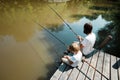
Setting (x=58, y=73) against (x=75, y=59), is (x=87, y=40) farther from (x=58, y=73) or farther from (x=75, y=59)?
(x=58, y=73)

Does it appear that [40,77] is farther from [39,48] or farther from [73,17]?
Result: [73,17]

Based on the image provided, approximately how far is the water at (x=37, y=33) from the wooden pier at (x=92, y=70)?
1.13 meters

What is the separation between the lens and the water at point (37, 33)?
265 inches

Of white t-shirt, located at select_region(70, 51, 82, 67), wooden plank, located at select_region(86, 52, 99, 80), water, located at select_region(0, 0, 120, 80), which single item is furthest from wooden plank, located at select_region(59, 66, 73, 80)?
water, located at select_region(0, 0, 120, 80)

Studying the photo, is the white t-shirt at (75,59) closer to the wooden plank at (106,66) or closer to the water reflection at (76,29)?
the wooden plank at (106,66)

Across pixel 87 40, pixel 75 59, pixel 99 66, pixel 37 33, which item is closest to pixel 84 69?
pixel 75 59

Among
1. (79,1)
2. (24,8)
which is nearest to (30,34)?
(24,8)

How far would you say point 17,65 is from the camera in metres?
6.84

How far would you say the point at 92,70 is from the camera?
219 inches

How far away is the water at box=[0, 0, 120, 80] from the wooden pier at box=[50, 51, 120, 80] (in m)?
1.13

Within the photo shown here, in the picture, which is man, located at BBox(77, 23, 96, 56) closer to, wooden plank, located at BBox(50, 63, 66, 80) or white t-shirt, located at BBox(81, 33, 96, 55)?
white t-shirt, located at BBox(81, 33, 96, 55)

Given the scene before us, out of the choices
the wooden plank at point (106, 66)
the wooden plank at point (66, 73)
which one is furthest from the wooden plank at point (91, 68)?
the wooden plank at point (66, 73)

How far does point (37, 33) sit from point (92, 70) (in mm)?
4541

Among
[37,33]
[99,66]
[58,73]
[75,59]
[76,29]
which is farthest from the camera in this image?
[76,29]
